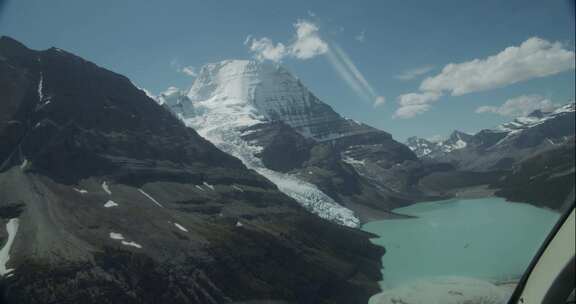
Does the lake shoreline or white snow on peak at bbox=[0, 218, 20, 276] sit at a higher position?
white snow on peak at bbox=[0, 218, 20, 276]

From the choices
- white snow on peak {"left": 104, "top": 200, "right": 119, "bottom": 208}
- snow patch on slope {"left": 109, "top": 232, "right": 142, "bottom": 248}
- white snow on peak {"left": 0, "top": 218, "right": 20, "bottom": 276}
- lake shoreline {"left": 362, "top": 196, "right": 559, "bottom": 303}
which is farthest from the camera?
white snow on peak {"left": 104, "top": 200, "right": 119, "bottom": 208}

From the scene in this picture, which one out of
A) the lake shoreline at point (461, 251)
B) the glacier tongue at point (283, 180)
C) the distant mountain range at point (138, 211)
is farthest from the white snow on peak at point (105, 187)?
the glacier tongue at point (283, 180)

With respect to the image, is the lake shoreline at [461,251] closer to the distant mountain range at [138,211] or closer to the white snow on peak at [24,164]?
the distant mountain range at [138,211]

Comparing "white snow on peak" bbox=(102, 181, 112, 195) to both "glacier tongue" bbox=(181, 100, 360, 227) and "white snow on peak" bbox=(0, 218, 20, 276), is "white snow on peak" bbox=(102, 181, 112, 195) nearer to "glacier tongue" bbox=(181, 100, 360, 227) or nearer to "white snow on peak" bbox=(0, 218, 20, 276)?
"white snow on peak" bbox=(0, 218, 20, 276)

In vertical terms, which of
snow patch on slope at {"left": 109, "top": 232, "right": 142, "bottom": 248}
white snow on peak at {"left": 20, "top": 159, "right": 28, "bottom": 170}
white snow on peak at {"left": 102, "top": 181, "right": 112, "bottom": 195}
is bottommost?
snow patch on slope at {"left": 109, "top": 232, "right": 142, "bottom": 248}

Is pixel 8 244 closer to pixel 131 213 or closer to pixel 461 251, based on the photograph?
pixel 131 213

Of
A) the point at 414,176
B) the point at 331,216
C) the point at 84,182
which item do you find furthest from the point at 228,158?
the point at 414,176

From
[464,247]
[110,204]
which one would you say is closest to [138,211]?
[110,204]

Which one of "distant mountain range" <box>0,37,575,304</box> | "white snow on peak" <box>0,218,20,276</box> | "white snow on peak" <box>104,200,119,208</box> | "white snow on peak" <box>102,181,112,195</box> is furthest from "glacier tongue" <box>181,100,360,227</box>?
"white snow on peak" <box>0,218,20,276</box>
